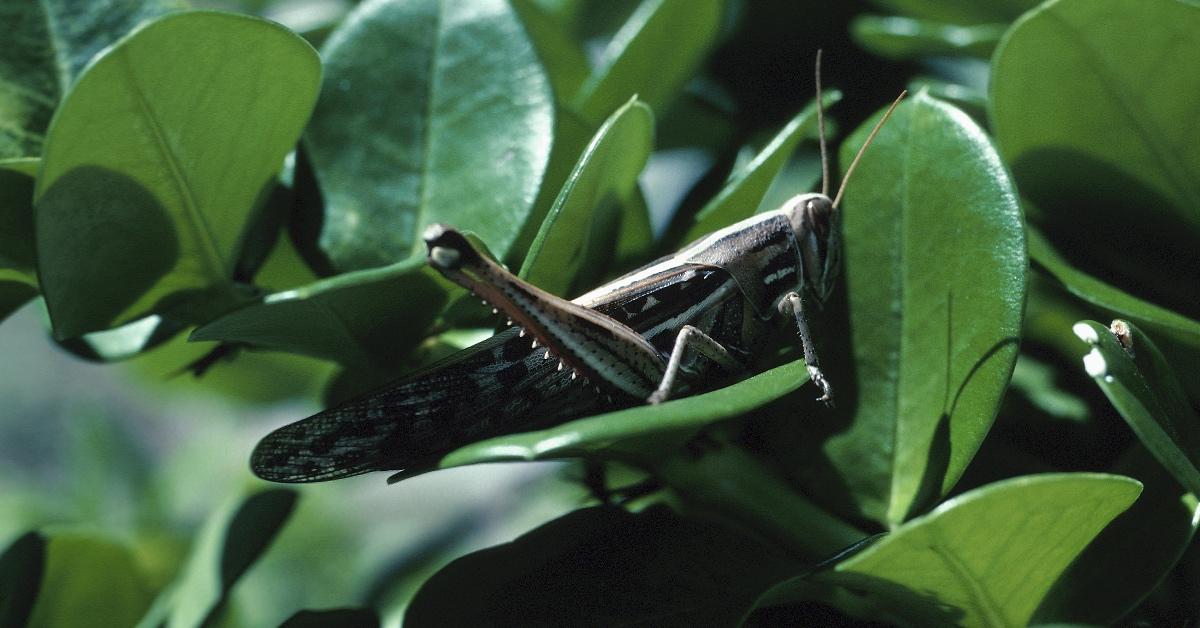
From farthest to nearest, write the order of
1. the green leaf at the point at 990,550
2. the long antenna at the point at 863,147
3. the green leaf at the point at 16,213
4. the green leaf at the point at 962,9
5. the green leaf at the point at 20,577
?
the green leaf at the point at 962,9, the green leaf at the point at 20,577, the long antenna at the point at 863,147, the green leaf at the point at 16,213, the green leaf at the point at 990,550

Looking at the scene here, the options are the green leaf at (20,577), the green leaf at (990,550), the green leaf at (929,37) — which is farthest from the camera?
the green leaf at (929,37)

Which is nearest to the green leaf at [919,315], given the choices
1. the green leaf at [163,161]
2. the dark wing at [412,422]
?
the dark wing at [412,422]

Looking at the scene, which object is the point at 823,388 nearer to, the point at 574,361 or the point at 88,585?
the point at 574,361

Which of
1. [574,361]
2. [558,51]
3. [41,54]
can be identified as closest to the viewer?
[41,54]

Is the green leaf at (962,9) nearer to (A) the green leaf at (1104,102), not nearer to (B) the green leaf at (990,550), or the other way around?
(A) the green leaf at (1104,102)

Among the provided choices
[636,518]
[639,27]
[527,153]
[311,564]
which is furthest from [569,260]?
[311,564]

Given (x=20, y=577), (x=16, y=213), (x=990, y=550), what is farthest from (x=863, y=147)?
(x=20, y=577)

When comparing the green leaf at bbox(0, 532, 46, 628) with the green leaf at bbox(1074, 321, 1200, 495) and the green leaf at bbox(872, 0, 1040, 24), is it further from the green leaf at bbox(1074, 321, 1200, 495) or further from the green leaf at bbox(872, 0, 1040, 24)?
the green leaf at bbox(872, 0, 1040, 24)
